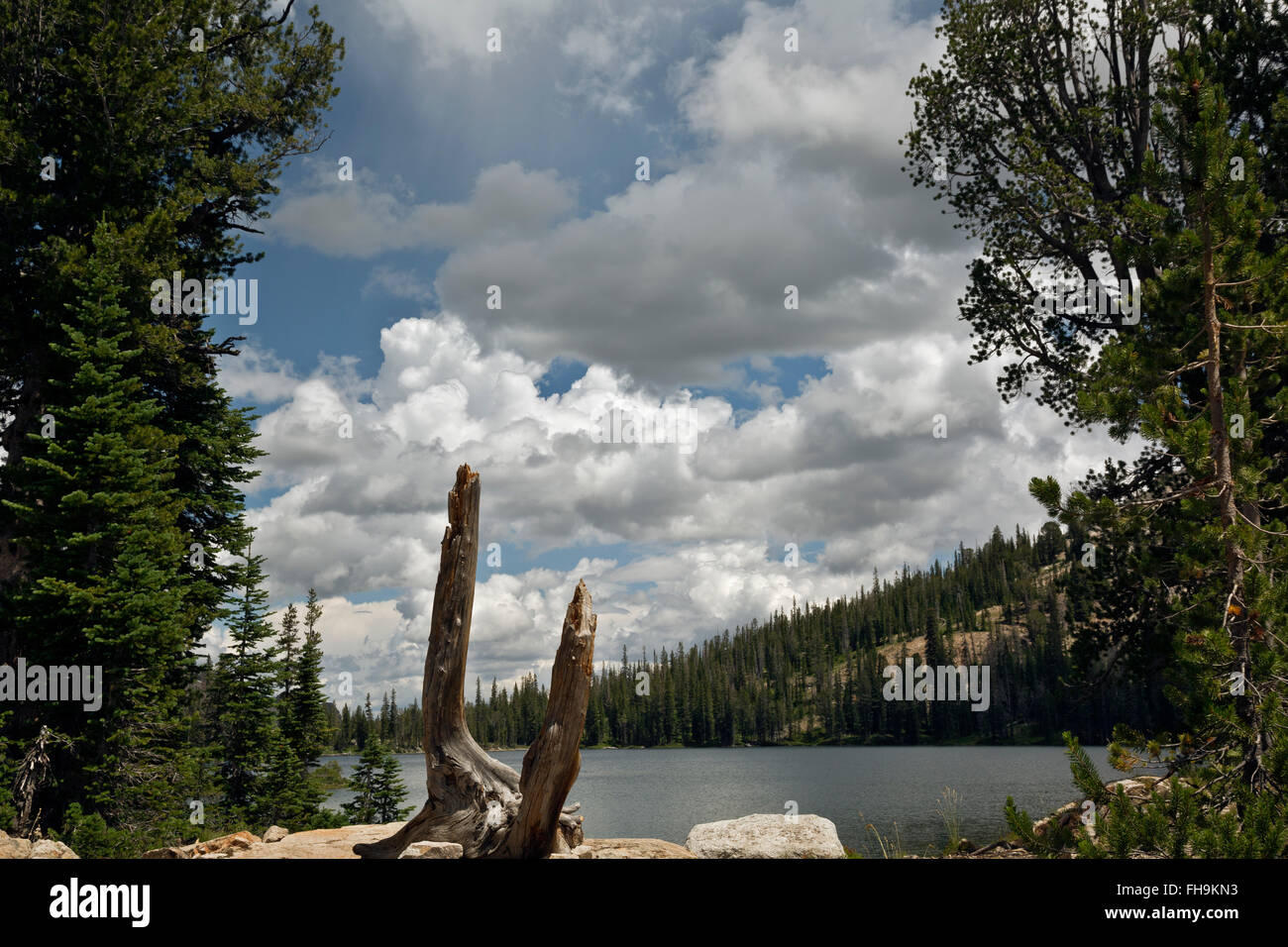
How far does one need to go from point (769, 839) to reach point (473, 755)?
4.61 metres

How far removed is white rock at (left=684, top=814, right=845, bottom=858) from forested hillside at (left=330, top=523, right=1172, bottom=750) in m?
102

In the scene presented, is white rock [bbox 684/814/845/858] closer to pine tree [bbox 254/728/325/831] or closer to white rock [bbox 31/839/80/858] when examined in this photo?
white rock [bbox 31/839/80/858]

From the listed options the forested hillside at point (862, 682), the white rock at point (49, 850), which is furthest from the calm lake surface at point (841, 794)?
the forested hillside at point (862, 682)

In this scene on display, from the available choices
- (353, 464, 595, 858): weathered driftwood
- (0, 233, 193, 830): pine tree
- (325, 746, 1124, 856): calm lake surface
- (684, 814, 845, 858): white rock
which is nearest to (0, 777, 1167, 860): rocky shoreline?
(684, 814, 845, 858): white rock

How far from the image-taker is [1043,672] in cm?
13975

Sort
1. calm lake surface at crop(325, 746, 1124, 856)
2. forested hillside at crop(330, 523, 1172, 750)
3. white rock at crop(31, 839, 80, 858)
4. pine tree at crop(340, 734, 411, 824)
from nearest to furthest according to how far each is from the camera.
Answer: white rock at crop(31, 839, 80, 858), calm lake surface at crop(325, 746, 1124, 856), pine tree at crop(340, 734, 411, 824), forested hillside at crop(330, 523, 1172, 750)

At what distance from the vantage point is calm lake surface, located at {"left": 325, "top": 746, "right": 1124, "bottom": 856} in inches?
1361

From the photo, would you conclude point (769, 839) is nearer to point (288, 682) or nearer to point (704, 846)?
point (704, 846)

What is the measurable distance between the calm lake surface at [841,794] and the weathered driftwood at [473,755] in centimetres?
1029

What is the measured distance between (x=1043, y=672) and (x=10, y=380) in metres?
148

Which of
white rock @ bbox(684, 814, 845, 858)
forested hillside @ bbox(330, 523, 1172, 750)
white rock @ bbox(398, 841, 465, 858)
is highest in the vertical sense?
white rock @ bbox(398, 841, 465, 858)

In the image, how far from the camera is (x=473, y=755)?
12.1 metres
